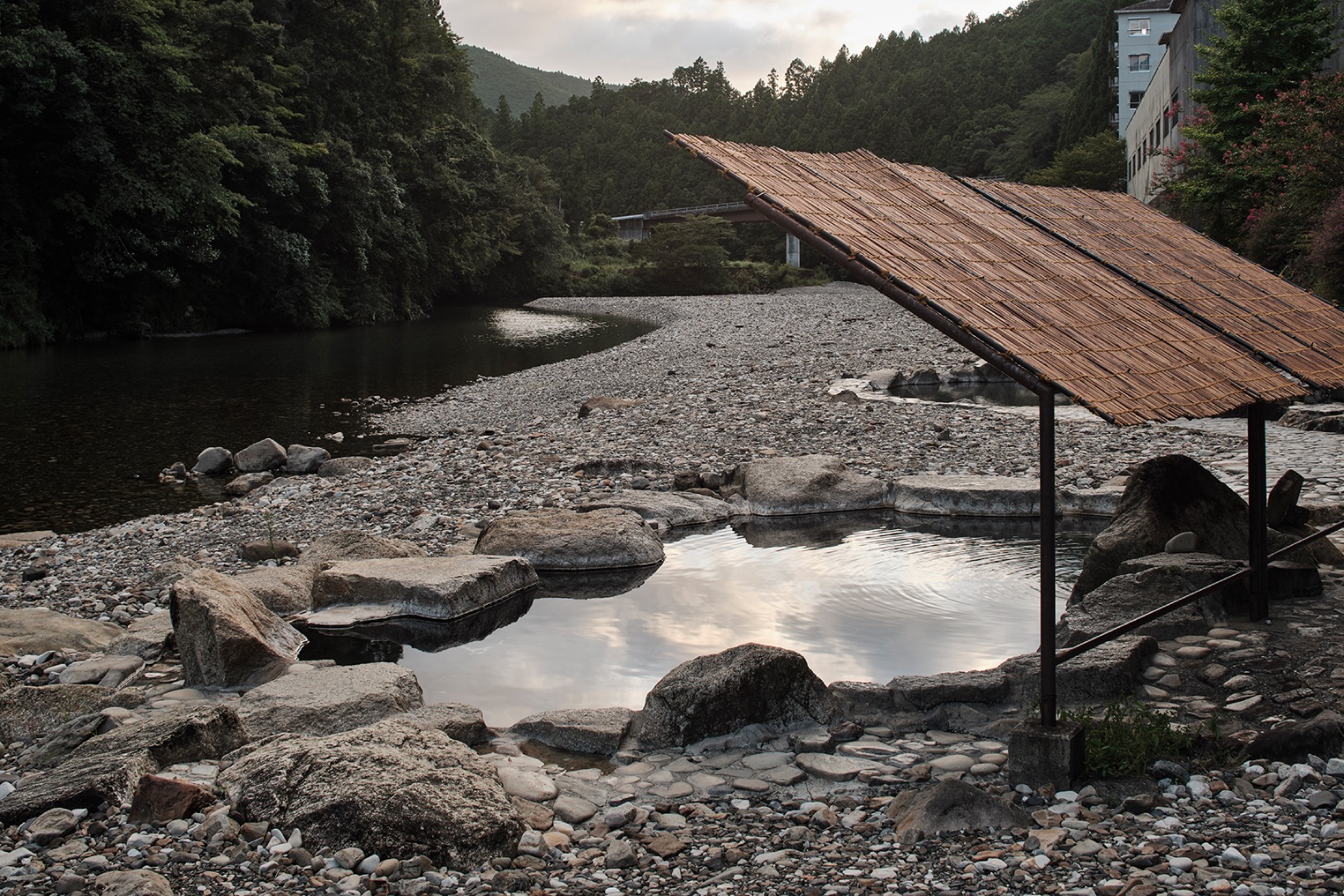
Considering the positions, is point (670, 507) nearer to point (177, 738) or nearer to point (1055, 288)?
point (1055, 288)

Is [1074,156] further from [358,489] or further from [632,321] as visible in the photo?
[358,489]

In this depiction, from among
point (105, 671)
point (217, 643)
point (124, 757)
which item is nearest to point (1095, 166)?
point (217, 643)

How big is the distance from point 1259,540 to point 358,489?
968cm

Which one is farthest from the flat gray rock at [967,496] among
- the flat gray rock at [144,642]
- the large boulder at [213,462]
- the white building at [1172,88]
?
the white building at [1172,88]

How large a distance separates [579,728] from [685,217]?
262 feet

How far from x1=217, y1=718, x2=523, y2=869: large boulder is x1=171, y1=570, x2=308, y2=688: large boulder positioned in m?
1.91

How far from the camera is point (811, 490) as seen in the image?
11.4 m

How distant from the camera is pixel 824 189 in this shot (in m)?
5.49

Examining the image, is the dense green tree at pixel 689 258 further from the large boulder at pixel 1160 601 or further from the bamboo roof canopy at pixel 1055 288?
the large boulder at pixel 1160 601

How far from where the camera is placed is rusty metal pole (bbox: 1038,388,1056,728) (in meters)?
4.48

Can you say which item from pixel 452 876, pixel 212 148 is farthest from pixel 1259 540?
pixel 212 148

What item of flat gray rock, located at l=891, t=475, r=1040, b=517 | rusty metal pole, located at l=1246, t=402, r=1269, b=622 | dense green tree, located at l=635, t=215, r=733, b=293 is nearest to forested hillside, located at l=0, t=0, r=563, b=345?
dense green tree, located at l=635, t=215, r=733, b=293

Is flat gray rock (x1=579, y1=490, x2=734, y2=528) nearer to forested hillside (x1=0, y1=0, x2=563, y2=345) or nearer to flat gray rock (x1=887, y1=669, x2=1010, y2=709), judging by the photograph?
flat gray rock (x1=887, y1=669, x2=1010, y2=709)

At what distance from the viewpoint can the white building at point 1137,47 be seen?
59062mm
